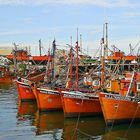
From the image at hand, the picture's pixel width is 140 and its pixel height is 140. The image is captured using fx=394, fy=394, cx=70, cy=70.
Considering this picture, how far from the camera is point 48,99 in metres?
37.4

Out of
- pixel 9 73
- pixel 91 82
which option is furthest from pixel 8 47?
pixel 91 82

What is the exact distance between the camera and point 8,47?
12950cm

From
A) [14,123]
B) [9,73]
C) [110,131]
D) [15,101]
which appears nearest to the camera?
[110,131]

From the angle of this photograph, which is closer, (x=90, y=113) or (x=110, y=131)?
(x=110, y=131)

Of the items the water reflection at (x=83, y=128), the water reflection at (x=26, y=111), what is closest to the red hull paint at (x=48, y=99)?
the water reflection at (x=26, y=111)

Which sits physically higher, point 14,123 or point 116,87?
point 116,87

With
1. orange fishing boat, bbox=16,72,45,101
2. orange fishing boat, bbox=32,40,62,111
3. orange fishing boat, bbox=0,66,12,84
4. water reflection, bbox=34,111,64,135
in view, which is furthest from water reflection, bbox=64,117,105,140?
orange fishing boat, bbox=0,66,12,84

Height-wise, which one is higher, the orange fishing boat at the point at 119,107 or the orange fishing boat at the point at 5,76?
the orange fishing boat at the point at 119,107

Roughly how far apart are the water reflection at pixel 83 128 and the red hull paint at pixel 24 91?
13167 mm

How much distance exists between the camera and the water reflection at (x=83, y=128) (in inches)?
1100

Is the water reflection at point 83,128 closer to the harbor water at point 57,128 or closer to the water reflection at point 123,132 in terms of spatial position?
the harbor water at point 57,128

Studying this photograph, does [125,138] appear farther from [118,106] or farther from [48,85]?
[48,85]

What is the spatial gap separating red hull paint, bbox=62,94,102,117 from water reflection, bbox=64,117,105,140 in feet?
1.80

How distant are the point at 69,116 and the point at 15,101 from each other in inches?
620
